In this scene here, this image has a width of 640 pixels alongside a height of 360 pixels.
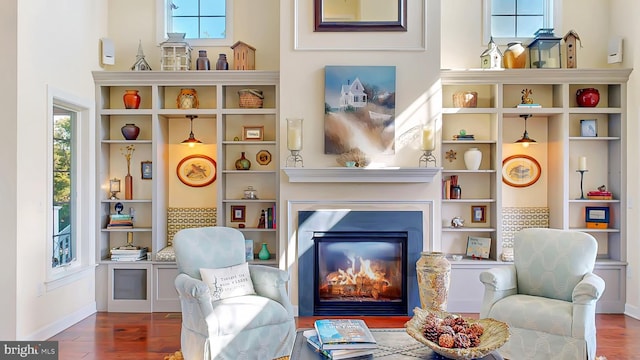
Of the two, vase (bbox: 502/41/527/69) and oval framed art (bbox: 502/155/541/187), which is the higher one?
vase (bbox: 502/41/527/69)

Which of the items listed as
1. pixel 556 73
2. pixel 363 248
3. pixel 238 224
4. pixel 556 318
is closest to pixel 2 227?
pixel 238 224

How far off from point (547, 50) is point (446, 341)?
12.6 feet

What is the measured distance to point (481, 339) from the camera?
2307 millimetres

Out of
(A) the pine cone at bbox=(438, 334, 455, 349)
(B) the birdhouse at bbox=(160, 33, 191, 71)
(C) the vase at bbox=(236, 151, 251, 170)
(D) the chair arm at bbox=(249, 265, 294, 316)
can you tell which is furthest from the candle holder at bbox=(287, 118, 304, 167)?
(A) the pine cone at bbox=(438, 334, 455, 349)

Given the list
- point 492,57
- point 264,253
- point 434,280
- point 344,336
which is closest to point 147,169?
point 264,253

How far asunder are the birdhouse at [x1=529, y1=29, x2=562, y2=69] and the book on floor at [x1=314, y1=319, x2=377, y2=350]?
3.73 meters

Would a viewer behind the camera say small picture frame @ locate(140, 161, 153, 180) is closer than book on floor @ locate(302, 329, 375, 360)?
No

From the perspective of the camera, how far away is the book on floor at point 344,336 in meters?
2.35

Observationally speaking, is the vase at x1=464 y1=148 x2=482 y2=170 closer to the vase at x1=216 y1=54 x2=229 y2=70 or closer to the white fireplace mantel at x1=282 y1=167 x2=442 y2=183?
the white fireplace mantel at x1=282 y1=167 x2=442 y2=183

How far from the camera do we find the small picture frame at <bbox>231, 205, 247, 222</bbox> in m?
5.12

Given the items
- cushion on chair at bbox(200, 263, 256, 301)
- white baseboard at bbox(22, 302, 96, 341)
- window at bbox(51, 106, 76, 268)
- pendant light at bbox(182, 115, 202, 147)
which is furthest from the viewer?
pendant light at bbox(182, 115, 202, 147)

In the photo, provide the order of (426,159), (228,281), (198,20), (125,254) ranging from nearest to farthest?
1. (228,281)
2. (426,159)
3. (125,254)
4. (198,20)

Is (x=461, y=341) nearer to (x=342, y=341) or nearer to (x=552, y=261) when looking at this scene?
(x=342, y=341)

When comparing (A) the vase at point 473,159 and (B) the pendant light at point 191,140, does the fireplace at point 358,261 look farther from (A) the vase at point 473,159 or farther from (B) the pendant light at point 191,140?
(B) the pendant light at point 191,140
